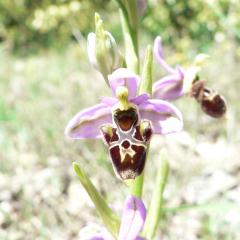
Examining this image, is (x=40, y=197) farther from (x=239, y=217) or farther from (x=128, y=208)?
(x=128, y=208)

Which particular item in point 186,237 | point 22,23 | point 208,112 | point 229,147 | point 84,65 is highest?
point 208,112

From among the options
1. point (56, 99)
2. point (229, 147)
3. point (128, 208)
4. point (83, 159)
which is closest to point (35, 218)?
point (83, 159)

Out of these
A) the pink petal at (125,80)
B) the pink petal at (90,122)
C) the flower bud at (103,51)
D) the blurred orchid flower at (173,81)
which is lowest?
the blurred orchid flower at (173,81)

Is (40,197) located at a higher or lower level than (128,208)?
lower

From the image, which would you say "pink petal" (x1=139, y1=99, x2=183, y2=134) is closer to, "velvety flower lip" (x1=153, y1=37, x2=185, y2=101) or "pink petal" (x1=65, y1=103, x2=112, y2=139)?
"pink petal" (x1=65, y1=103, x2=112, y2=139)

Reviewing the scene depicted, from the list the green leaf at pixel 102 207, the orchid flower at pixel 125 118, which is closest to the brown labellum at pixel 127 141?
the orchid flower at pixel 125 118

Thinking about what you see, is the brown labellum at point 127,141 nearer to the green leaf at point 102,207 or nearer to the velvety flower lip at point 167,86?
the green leaf at point 102,207

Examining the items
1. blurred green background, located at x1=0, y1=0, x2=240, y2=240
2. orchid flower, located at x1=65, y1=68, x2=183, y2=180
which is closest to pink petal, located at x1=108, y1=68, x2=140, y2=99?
orchid flower, located at x1=65, y1=68, x2=183, y2=180
